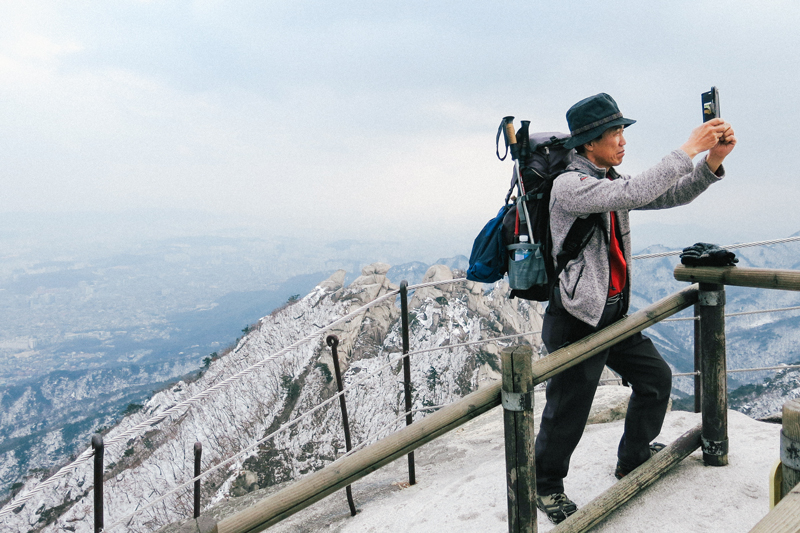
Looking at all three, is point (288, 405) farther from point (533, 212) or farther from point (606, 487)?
point (533, 212)

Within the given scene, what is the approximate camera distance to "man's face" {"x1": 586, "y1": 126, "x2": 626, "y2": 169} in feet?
8.23

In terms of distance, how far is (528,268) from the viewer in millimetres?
2494

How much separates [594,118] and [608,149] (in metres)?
0.19

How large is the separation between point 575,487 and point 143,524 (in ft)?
205

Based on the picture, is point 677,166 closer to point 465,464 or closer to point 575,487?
point 575,487

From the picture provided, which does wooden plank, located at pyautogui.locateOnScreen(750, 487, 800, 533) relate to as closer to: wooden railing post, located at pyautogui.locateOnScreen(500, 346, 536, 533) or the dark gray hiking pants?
wooden railing post, located at pyautogui.locateOnScreen(500, 346, 536, 533)

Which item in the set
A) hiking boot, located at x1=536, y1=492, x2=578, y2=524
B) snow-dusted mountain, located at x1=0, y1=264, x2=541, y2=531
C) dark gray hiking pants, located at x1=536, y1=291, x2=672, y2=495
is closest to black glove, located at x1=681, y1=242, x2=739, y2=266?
dark gray hiking pants, located at x1=536, y1=291, x2=672, y2=495

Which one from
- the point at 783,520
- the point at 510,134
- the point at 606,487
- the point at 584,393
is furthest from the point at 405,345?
the point at 783,520

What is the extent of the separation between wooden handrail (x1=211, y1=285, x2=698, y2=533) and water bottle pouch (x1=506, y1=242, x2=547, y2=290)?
40cm

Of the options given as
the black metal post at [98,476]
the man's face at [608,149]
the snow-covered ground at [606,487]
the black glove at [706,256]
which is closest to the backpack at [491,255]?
the man's face at [608,149]

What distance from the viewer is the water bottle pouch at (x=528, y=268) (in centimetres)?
249

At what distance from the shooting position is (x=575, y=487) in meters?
3.24

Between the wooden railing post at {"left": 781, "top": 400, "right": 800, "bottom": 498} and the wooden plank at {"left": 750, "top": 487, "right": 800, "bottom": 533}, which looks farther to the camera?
the wooden railing post at {"left": 781, "top": 400, "right": 800, "bottom": 498}

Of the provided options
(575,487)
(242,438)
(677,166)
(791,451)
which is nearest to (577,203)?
(677,166)
